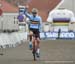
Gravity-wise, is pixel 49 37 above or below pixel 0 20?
below

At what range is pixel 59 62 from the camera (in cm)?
1518

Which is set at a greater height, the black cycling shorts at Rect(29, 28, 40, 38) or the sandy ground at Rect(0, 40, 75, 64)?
the black cycling shorts at Rect(29, 28, 40, 38)

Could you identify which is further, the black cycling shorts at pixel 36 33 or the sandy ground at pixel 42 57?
the black cycling shorts at pixel 36 33

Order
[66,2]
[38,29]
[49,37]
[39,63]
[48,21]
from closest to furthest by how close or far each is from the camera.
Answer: [39,63] → [38,29] → [49,37] → [48,21] → [66,2]

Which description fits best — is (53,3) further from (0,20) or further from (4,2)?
(0,20)

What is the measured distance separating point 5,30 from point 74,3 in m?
42.2

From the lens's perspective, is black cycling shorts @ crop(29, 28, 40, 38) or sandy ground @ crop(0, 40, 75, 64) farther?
black cycling shorts @ crop(29, 28, 40, 38)

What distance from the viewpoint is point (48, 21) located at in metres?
64.2

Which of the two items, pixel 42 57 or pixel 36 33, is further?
pixel 42 57

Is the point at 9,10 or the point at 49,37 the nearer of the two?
the point at 49,37

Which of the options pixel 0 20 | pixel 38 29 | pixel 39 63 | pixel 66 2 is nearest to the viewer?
pixel 39 63

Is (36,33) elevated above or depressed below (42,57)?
above

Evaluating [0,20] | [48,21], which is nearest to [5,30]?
[0,20]

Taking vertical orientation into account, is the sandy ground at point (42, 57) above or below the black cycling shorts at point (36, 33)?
below
